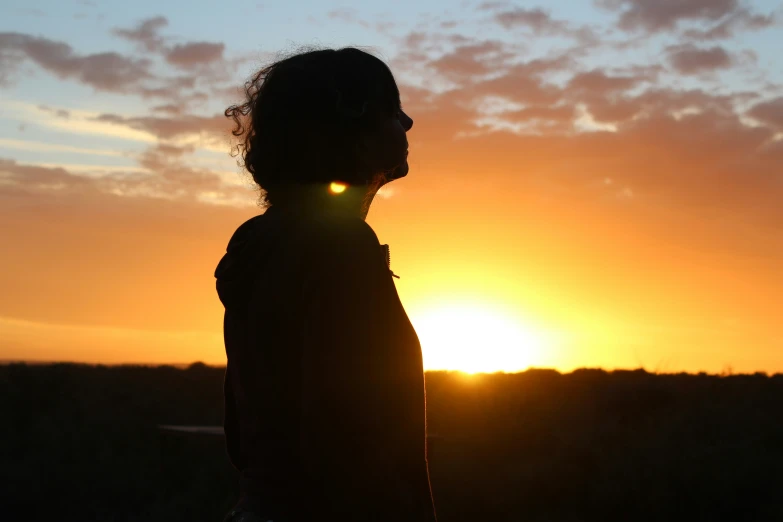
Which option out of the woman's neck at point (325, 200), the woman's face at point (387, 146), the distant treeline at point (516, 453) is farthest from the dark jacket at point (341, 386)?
the distant treeline at point (516, 453)

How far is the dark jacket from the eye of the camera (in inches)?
64.2

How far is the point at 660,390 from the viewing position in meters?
14.8

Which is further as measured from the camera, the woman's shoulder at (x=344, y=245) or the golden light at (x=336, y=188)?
the golden light at (x=336, y=188)

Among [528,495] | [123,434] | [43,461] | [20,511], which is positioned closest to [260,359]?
[528,495]

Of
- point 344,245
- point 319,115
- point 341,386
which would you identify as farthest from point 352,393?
point 319,115

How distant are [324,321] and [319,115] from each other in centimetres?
49

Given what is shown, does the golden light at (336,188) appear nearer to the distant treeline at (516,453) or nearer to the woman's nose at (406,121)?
the woman's nose at (406,121)

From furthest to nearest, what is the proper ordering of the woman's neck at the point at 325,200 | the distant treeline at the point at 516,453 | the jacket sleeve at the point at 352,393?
1. the distant treeline at the point at 516,453
2. the woman's neck at the point at 325,200
3. the jacket sleeve at the point at 352,393

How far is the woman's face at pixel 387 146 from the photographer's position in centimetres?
189

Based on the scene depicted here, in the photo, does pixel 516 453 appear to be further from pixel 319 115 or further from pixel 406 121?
pixel 319 115

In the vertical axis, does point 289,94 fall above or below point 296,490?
above

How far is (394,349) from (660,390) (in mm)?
14000

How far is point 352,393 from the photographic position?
162 centimetres

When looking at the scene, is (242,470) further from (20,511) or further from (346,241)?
(20,511)
